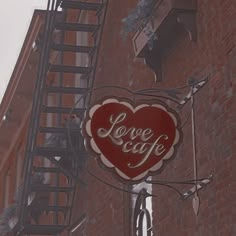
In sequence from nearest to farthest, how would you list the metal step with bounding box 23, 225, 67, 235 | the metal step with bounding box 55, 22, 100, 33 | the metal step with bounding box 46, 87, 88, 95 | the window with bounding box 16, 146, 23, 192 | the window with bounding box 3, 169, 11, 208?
the metal step with bounding box 46, 87, 88, 95, the metal step with bounding box 55, 22, 100, 33, the metal step with bounding box 23, 225, 67, 235, the window with bounding box 16, 146, 23, 192, the window with bounding box 3, 169, 11, 208

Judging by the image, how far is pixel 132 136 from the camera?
784cm

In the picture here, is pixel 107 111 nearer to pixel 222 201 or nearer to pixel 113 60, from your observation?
pixel 222 201


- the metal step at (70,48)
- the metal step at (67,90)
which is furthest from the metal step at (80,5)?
the metal step at (67,90)

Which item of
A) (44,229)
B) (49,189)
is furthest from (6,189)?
(49,189)

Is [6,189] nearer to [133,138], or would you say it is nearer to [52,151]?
[52,151]

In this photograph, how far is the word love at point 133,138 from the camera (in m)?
7.85

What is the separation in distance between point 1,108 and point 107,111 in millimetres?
15405

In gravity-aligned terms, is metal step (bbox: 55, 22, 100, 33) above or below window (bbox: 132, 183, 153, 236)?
above

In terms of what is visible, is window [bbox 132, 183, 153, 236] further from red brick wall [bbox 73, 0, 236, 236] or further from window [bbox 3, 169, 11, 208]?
window [bbox 3, 169, 11, 208]

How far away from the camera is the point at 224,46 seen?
7.92m

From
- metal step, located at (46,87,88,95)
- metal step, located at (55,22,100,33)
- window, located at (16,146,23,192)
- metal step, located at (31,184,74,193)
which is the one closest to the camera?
metal step, located at (46,87,88,95)

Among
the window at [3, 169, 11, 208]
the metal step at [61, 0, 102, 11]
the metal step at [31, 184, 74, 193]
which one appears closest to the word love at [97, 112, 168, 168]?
the metal step at [61, 0, 102, 11]

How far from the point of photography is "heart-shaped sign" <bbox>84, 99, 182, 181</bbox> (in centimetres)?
784

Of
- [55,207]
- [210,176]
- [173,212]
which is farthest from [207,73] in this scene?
[55,207]
